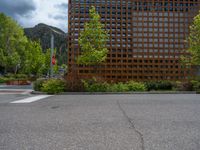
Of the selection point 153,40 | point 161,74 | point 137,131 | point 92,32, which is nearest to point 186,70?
point 161,74

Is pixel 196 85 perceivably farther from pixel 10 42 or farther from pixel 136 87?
pixel 10 42

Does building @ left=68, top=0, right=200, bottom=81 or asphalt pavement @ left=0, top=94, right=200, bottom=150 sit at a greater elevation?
building @ left=68, top=0, right=200, bottom=81

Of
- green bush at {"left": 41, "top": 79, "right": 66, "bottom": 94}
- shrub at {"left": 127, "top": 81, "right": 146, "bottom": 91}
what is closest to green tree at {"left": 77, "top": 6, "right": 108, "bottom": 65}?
shrub at {"left": 127, "top": 81, "right": 146, "bottom": 91}

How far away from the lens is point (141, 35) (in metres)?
24.1

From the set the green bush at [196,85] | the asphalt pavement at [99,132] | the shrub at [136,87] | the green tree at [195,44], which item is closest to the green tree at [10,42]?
the shrub at [136,87]

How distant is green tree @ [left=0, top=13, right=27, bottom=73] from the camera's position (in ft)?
109

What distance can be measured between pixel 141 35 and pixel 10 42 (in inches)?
860

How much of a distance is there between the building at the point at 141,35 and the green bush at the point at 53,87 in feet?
23.7

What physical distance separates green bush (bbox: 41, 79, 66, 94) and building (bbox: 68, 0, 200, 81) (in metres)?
7.21

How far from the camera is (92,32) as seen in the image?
66.9 ft

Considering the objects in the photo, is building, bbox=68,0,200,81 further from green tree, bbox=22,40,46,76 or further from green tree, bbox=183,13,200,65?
green tree, bbox=22,40,46,76

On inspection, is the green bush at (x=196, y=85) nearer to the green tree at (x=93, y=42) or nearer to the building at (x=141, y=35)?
the building at (x=141, y=35)

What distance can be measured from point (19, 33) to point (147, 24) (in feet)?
70.1

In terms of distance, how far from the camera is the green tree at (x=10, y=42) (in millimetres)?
33375
